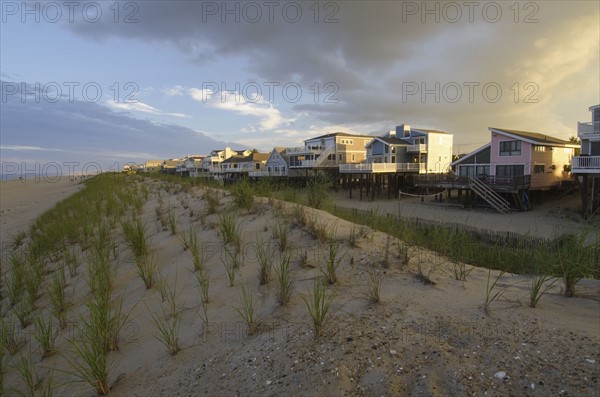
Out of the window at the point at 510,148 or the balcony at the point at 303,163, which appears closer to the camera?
the window at the point at 510,148

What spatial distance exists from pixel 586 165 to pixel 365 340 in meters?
23.3

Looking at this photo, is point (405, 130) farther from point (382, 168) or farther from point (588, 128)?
point (588, 128)

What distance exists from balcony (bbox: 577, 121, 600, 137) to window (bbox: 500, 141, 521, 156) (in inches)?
194

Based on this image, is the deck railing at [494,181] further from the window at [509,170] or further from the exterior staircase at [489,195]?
the window at [509,170]

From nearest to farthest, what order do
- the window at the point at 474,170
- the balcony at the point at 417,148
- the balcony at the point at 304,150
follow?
1. the window at the point at 474,170
2. the balcony at the point at 417,148
3. the balcony at the point at 304,150

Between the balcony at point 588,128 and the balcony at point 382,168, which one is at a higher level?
the balcony at point 588,128

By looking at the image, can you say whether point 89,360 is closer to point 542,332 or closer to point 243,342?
point 243,342

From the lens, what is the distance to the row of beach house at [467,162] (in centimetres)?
2091

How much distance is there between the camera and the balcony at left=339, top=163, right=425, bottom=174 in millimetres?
32844

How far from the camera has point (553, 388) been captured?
6.61 feet

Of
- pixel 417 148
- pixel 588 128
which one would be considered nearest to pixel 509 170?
pixel 588 128

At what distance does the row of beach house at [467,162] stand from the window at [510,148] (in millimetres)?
68

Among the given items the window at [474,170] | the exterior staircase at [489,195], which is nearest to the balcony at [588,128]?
the exterior staircase at [489,195]

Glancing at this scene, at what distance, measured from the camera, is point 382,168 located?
1310 inches
